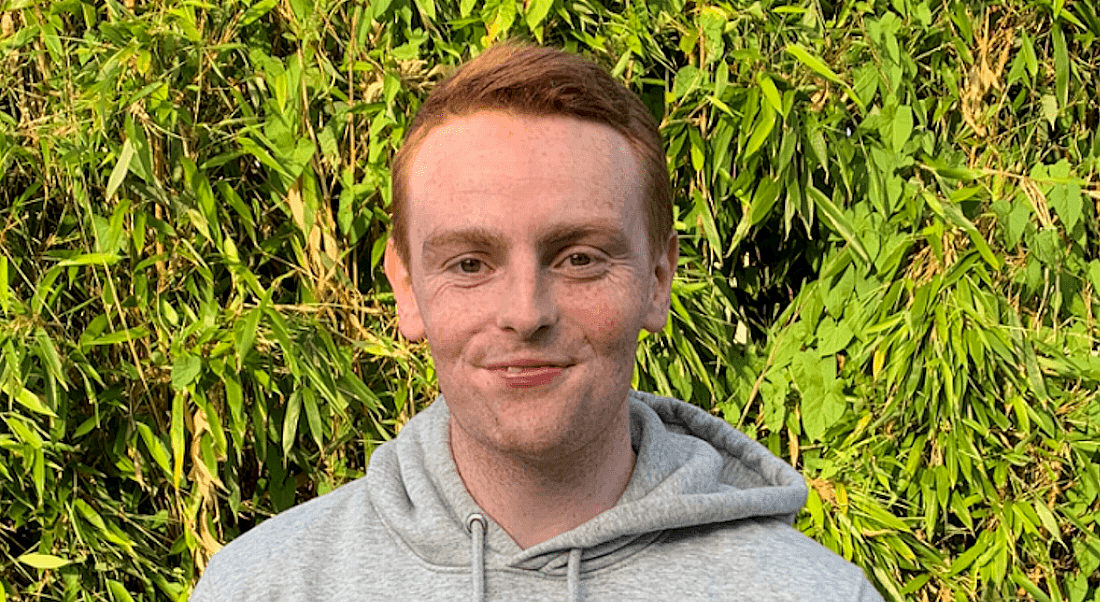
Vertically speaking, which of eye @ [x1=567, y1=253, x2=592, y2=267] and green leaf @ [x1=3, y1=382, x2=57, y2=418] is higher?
eye @ [x1=567, y1=253, x2=592, y2=267]

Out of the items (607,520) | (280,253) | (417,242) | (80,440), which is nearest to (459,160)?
(417,242)

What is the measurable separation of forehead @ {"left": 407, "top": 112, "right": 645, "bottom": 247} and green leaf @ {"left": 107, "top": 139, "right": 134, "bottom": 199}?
0.88 meters

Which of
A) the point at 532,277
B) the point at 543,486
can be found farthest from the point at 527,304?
the point at 543,486

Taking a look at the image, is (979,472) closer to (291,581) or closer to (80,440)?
(291,581)

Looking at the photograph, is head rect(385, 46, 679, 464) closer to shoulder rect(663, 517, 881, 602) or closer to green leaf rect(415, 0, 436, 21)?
shoulder rect(663, 517, 881, 602)

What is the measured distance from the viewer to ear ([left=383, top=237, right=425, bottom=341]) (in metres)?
1.38

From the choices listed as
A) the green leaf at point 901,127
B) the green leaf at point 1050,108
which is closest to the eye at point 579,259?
the green leaf at point 901,127

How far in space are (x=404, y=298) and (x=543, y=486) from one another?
264mm

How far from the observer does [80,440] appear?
216 cm

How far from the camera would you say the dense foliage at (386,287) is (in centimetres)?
209

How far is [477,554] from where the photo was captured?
4.38ft

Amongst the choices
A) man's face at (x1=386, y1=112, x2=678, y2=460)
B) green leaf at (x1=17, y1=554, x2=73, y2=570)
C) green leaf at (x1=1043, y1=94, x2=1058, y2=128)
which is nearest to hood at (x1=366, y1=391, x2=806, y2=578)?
man's face at (x1=386, y1=112, x2=678, y2=460)

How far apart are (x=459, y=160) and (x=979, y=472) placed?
135 cm

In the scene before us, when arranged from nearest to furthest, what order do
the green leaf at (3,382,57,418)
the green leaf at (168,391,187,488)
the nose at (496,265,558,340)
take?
the nose at (496,265,558,340), the green leaf at (3,382,57,418), the green leaf at (168,391,187,488)
